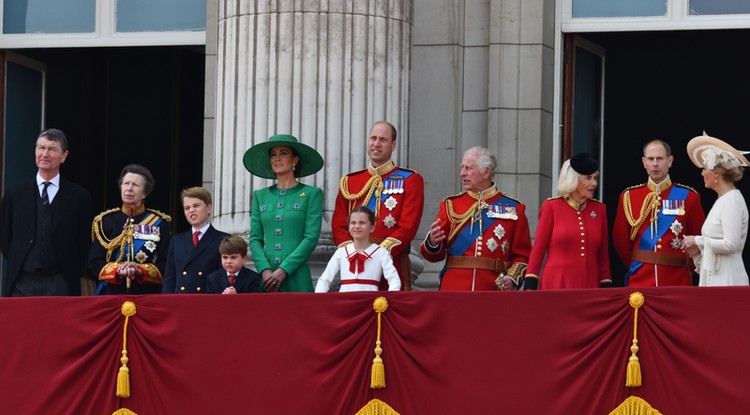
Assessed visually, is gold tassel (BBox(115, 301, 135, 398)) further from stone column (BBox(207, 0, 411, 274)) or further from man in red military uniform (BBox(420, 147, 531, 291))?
stone column (BBox(207, 0, 411, 274))

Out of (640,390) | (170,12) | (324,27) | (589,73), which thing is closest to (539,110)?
(589,73)

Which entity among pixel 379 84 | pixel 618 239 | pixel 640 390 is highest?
pixel 379 84

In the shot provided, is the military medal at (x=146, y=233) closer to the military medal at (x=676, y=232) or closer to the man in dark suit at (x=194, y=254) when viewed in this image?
the man in dark suit at (x=194, y=254)

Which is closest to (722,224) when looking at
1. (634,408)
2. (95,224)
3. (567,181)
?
(567,181)

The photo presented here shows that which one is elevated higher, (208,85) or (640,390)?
(208,85)

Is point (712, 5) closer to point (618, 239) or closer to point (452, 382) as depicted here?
point (618, 239)

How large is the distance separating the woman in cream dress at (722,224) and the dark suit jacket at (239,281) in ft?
9.84

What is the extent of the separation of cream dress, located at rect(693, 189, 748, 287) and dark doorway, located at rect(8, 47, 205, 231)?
8.59 m

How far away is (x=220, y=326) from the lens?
13.9m

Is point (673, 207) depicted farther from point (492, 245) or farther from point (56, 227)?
point (56, 227)

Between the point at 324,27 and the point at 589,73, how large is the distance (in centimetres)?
263

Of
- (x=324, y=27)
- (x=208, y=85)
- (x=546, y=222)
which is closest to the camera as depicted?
(x=546, y=222)

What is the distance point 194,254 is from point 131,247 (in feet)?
2.26

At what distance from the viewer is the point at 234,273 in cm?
1475
